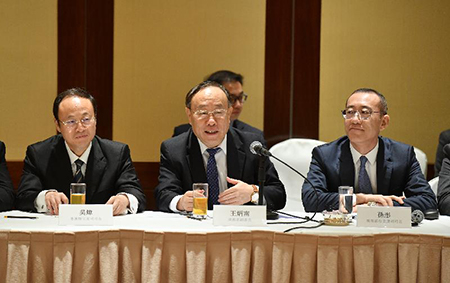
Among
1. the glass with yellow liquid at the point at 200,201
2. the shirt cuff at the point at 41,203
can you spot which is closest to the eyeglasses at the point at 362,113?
the glass with yellow liquid at the point at 200,201

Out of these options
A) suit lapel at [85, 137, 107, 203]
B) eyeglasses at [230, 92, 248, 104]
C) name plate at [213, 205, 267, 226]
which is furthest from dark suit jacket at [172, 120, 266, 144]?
name plate at [213, 205, 267, 226]

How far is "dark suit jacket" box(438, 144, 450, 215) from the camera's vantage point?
3.23 meters

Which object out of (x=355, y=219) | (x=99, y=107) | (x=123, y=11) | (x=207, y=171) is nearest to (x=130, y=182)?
(x=207, y=171)

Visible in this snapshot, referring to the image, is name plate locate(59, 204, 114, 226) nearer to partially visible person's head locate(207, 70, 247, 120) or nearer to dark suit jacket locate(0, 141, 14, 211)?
dark suit jacket locate(0, 141, 14, 211)

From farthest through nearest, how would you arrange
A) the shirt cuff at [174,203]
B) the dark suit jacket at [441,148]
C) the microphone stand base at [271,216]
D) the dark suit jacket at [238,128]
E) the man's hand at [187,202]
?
the dark suit jacket at [238,128] → the dark suit jacket at [441,148] → the shirt cuff at [174,203] → the man's hand at [187,202] → the microphone stand base at [271,216]

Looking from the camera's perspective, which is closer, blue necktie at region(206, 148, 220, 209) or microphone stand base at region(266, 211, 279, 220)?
microphone stand base at region(266, 211, 279, 220)

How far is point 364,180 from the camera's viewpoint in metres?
3.25

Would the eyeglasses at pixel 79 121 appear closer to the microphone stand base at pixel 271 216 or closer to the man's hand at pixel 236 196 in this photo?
the man's hand at pixel 236 196

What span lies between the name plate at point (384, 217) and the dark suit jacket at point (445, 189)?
83cm

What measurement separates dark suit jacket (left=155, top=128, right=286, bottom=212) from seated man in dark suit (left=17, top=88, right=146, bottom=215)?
0.18m

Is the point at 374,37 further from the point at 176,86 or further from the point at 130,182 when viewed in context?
the point at 130,182

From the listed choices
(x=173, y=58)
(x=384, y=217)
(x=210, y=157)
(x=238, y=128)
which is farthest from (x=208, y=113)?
(x=173, y=58)

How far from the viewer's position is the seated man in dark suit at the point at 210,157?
3162 millimetres

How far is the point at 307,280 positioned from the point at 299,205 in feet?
5.21
